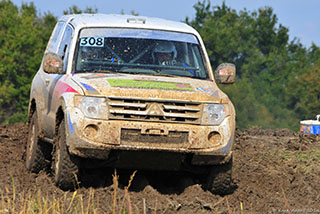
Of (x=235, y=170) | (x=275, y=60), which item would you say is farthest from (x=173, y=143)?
(x=275, y=60)

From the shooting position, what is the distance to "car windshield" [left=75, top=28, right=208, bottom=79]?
342 inches

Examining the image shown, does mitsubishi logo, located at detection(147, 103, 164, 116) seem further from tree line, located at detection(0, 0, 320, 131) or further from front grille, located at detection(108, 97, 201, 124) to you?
tree line, located at detection(0, 0, 320, 131)

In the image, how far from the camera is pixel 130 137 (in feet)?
25.1

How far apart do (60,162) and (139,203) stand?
98cm

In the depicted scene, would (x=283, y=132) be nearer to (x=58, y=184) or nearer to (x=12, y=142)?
(x=12, y=142)

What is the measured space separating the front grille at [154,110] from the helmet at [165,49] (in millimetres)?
1272

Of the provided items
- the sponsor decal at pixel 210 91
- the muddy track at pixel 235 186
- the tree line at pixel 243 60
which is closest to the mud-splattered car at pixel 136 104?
the sponsor decal at pixel 210 91

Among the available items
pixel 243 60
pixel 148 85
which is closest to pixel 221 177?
pixel 148 85

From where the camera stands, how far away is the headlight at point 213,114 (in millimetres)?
7816

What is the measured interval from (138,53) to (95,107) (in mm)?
1405

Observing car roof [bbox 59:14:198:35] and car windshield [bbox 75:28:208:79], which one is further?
car roof [bbox 59:14:198:35]

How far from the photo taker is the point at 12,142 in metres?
12.3

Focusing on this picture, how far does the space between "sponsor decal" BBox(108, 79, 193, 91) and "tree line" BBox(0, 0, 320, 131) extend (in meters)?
51.8

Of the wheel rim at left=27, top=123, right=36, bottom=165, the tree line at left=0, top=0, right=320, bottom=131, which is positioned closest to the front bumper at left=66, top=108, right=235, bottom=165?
the wheel rim at left=27, top=123, right=36, bottom=165
